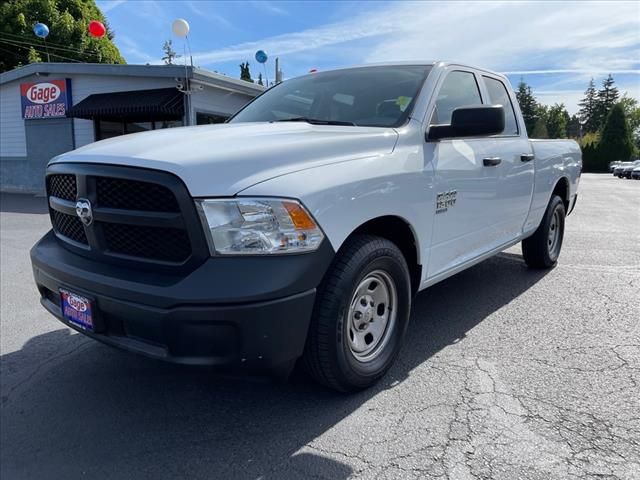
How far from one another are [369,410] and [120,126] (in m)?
15.5

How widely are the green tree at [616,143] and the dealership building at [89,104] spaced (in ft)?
187

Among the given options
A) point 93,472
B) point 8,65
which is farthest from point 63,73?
point 93,472

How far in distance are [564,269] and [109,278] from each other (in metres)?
5.01

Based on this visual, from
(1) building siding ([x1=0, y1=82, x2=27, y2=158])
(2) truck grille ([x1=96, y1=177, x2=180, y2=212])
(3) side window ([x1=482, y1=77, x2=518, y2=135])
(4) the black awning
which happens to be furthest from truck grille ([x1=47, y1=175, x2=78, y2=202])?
(1) building siding ([x1=0, y1=82, x2=27, y2=158])

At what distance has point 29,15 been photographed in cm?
2542

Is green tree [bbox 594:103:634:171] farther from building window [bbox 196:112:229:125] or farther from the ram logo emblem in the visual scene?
the ram logo emblem

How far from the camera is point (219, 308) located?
2.07 m

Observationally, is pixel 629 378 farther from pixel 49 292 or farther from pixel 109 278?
pixel 49 292

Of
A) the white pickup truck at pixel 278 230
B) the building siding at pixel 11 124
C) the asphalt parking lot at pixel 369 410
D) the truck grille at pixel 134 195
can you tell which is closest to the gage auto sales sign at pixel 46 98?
the building siding at pixel 11 124

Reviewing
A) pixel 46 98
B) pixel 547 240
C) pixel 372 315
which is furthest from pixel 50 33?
pixel 372 315

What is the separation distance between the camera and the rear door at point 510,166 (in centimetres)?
400

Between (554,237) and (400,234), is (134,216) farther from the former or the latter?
(554,237)

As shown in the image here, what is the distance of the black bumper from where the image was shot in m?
2.08

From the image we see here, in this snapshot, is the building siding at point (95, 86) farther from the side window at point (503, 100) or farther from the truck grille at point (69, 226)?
the truck grille at point (69, 226)
